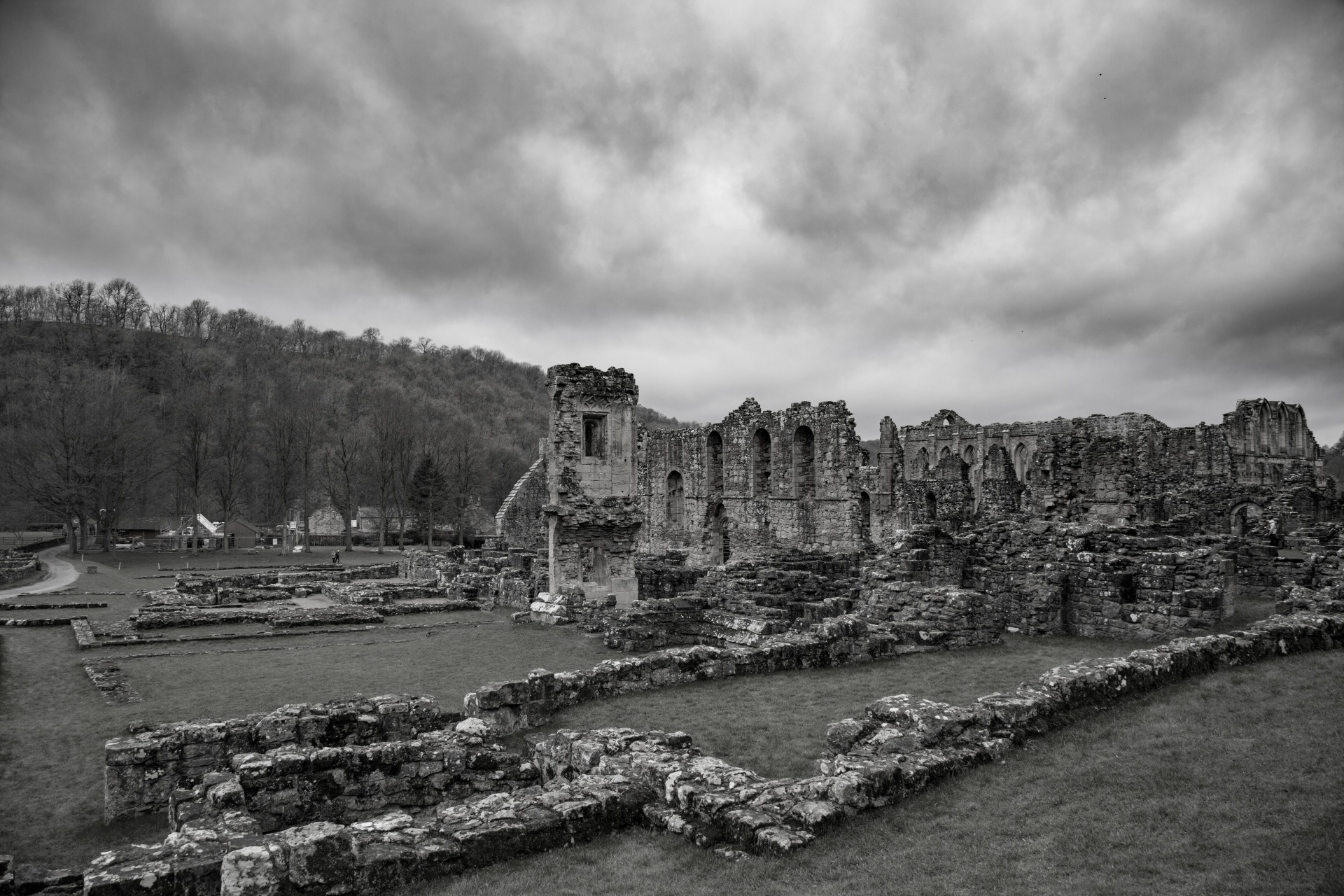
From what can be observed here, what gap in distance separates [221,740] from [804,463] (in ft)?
80.9

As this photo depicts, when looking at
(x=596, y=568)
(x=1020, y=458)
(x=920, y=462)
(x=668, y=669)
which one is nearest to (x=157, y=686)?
(x=668, y=669)

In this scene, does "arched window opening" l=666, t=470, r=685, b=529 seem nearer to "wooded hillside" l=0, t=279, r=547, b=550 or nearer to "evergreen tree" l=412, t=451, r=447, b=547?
"wooded hillside" l=0, t=279, r=547, b=550

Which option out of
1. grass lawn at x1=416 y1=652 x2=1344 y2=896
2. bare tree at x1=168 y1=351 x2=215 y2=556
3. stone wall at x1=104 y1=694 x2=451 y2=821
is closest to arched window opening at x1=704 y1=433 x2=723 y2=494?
stone wall at x1=104 y1=694 x2=451 y2=821

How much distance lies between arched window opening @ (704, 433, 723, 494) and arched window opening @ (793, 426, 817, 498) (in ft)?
19.2

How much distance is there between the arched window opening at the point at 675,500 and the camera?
41.7m

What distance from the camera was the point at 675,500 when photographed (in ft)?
139

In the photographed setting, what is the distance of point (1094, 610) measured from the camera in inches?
616

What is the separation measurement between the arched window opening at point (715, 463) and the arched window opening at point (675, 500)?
5.12 metres

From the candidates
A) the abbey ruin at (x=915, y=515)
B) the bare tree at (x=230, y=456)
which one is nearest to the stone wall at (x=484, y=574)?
the abbey ruin at (x=915, y=515)

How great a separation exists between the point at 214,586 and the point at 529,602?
14240 millimetres

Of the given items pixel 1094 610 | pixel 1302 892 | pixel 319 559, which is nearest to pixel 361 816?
pixel 1302 892

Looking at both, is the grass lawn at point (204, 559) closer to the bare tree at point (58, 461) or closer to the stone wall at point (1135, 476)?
the bare tree at point (58, 461)

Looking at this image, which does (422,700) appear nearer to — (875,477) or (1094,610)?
(1094,610)

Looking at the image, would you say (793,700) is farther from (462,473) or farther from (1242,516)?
(462,473)
